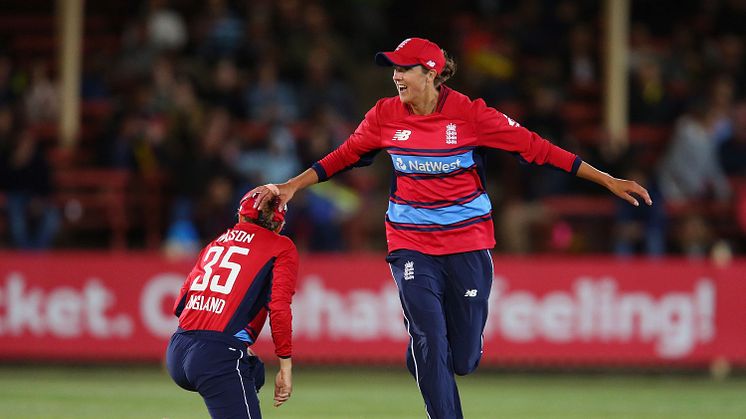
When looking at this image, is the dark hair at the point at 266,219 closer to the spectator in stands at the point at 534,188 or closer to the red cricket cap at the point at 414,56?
the red cricket cap at the point at 414,56

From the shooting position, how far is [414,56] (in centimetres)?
782

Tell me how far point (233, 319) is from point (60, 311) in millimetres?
7887

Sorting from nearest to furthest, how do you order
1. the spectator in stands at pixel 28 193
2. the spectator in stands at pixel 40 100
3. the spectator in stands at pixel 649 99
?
the spectator in stands at pixel 28 193, the spectator in stands at pixel 40 100, the spectator in stands at pixel 649 99

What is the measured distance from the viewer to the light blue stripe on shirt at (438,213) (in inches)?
318

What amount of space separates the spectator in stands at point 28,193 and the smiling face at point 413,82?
30.7 feet

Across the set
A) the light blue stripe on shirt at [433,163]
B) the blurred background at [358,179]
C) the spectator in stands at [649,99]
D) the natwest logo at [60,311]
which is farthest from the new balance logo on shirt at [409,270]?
the spectator in stands at [649,99]

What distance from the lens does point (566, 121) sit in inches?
747

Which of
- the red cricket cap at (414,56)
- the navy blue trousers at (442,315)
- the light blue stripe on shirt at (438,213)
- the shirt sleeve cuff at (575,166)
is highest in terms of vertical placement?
the red cricket cap at (414,56)

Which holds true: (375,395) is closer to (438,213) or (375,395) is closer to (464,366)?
(464,366)

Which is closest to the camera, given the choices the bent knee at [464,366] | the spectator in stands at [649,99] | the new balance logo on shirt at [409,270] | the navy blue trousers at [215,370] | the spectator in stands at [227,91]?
the navy blue trousers at [215,370]

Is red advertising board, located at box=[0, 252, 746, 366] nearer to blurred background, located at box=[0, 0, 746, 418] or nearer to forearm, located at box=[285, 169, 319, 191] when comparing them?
blurred background, located at box=[0, 0, 746, 418]

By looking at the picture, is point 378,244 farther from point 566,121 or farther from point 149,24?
point 149,24

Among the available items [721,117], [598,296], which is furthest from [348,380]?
[721,117]

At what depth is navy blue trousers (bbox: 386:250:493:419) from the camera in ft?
26.1
